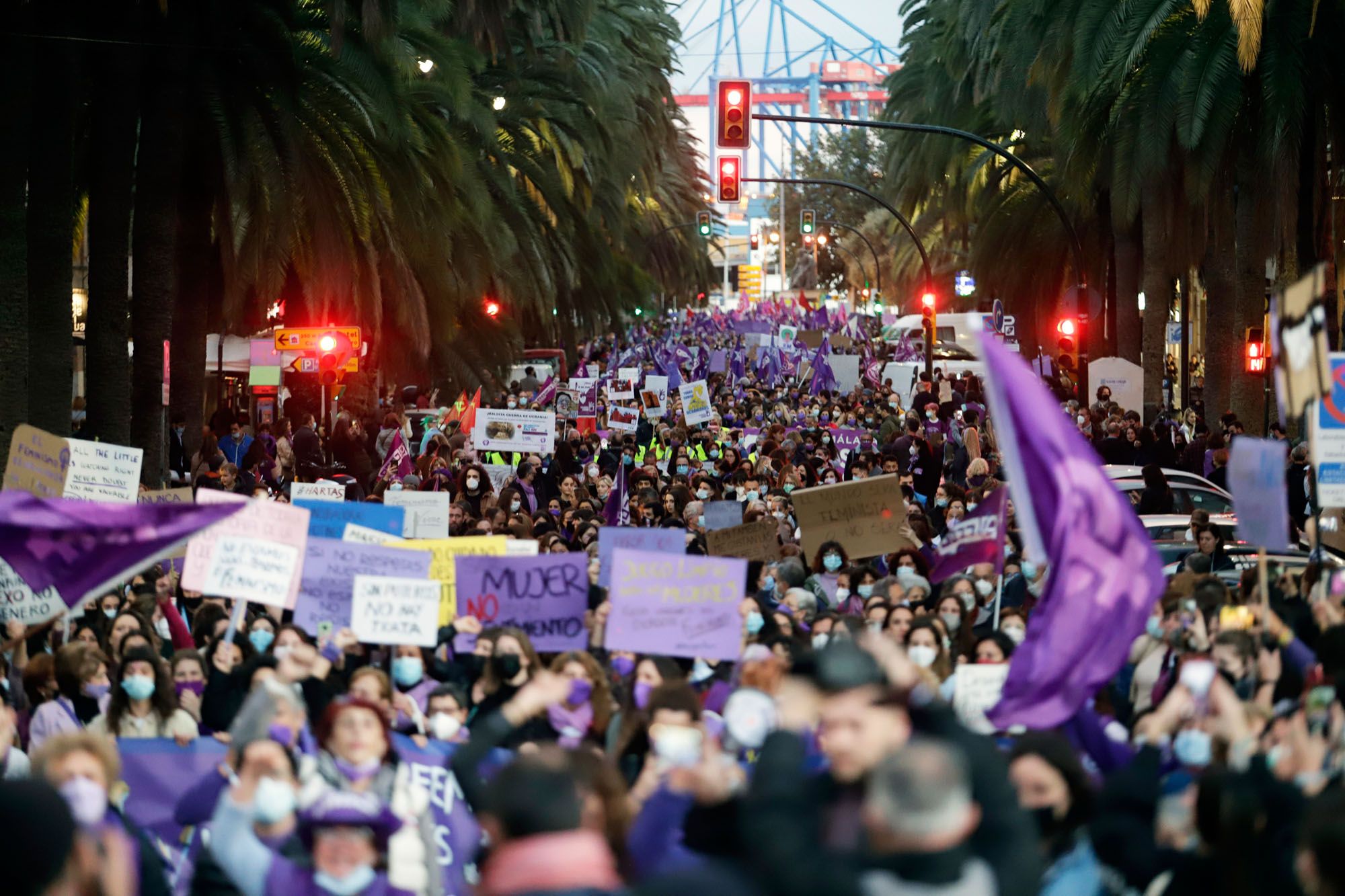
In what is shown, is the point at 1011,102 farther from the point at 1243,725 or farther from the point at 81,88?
the point at 1243,725

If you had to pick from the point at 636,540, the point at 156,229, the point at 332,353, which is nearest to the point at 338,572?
the point at 636,540

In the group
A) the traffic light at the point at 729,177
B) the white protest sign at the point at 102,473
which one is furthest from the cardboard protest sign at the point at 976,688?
the traffic light at the point at 729,177

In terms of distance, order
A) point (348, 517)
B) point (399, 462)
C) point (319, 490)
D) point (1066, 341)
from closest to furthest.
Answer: point (348, 517) → point (319, 490) → point (399, 462) → point (1066, 341)

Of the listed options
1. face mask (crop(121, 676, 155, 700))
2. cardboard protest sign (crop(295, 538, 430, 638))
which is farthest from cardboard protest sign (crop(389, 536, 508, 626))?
face mask (crop(121, 676, 155, 700))

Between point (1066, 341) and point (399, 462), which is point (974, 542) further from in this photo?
point (1066, 341)

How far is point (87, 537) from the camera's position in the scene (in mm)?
9359

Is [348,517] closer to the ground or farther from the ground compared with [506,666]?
farther from the ground

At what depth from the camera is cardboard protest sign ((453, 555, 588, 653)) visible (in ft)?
33.1

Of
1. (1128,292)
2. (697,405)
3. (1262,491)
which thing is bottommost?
(1262,491)

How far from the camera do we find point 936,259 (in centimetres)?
6669

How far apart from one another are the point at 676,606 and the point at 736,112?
17.4 m

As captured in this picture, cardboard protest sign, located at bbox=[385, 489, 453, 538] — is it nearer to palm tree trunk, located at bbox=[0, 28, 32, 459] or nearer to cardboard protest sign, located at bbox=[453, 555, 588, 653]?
cardboard protest sign, located at bbox=[453, 555, 588, 653]

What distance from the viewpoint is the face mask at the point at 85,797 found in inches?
217

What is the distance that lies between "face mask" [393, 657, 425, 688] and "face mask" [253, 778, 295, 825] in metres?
3.51
